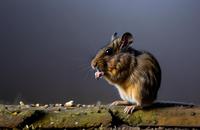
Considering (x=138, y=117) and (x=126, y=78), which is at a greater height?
(x=126, y=78)

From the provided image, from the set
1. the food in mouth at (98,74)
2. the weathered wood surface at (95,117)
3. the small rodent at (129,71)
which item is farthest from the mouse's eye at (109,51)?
the weathered wood surface at (95,117)

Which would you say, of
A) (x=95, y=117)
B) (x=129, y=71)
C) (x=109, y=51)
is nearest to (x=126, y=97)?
(x=129, y=71)

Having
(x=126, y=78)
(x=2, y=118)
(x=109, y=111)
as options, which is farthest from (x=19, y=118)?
A: (x=126, y=78)

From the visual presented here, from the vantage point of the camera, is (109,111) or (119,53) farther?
(119,53)

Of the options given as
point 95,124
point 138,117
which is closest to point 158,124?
point 138,117

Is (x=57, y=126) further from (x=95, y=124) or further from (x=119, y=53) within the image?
(x=119, y=53)

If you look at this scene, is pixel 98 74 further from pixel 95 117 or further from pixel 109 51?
pixel 95 117

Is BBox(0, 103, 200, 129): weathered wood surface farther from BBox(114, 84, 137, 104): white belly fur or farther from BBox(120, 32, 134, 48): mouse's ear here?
BBox(120, 32, 134, 48): mouse's ear

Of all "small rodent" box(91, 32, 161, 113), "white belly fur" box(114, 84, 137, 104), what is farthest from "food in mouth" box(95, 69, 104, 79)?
"white belly fur" box(114, 84, 137, 104)
